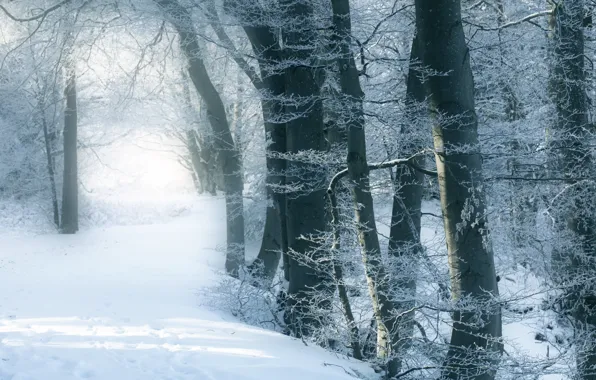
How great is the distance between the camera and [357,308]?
869 cm

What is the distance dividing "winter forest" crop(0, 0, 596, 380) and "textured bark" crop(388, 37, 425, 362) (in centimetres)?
4

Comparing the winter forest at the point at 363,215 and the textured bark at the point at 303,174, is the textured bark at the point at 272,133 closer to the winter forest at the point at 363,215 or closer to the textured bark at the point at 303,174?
the winter forest at the point at 363,215

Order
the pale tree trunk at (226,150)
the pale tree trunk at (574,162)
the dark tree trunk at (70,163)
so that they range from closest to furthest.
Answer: the pale tree trunk at (574,162) < the pale tree trunk at (226,150) < the dark tree trunk at (70,163)

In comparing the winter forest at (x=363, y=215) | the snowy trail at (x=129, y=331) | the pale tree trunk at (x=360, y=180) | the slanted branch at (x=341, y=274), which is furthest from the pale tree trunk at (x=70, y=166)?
the slanted branch at (x=341, y=274)

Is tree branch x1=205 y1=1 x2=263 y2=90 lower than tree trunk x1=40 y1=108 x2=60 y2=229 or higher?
higher

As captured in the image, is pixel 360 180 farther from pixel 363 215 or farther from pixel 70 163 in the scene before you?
pixel 70 163

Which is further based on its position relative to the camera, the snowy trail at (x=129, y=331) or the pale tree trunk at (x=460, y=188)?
the pale tree trunk at (x=460, y=188)

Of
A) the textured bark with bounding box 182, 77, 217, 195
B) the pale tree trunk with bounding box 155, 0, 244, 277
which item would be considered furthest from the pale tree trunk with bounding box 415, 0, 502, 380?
the textured bark with bounding box 182, 77, 217, 195

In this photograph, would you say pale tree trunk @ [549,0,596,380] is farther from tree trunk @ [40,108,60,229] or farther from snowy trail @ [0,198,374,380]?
tree trunk @ [40,108,60,229]

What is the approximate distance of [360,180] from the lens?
26.3ft

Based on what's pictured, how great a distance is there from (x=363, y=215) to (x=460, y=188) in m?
1.62

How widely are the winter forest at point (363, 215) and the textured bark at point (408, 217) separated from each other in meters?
0.04

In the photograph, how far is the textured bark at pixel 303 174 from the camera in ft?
30.1

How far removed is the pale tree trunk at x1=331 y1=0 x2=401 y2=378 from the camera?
7.67 m
